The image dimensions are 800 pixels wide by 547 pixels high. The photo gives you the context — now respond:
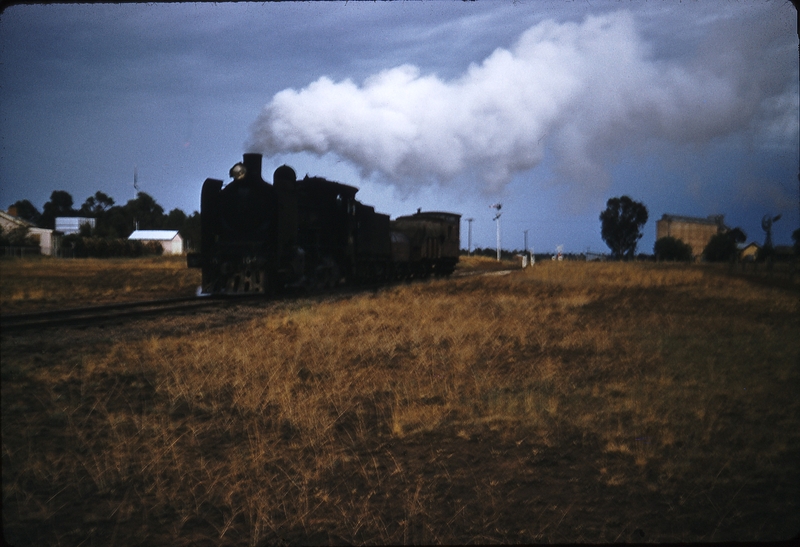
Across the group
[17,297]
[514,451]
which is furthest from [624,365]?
[17,297]

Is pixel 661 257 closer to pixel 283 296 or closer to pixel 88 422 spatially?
pixel 283 296

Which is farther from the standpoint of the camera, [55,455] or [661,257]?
[661,257]

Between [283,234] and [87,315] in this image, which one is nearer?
[87,315]

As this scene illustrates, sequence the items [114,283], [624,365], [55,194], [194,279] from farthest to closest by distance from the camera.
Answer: [55,194] < [194,279] < [114,283] < [624,365]

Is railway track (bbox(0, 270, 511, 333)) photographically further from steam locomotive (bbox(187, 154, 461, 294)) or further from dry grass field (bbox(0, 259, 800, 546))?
dry grass field (bbox(0, 259, 800, 546))

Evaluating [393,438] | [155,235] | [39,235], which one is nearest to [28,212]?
[155,235]

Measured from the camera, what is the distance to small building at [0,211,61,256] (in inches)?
2267

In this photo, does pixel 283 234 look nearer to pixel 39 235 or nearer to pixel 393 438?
pixel 393 438

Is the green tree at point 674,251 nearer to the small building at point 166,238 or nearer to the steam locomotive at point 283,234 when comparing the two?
the small building at point 166,238

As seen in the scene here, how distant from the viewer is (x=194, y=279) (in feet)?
102

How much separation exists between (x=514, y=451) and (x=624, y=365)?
4225 millimetres

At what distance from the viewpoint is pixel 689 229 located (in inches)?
4222

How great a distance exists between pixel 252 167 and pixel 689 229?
105772 mm

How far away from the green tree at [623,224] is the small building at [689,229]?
77.0 ft
